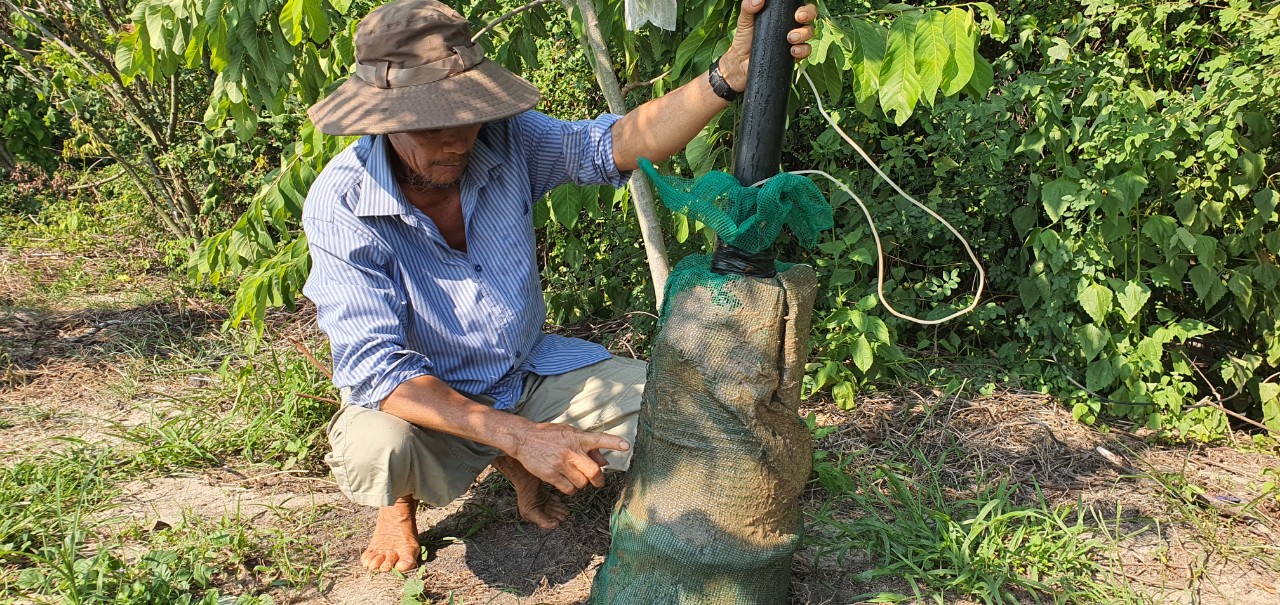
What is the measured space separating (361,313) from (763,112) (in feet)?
3.38

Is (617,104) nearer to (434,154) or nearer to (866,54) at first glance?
(434,154)

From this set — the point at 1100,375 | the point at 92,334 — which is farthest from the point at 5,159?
the point at 1100,375

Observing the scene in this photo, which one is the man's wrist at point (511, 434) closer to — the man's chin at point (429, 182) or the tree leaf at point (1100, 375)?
the man's chin at point (429, 182)

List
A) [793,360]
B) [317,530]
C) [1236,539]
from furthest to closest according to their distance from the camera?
1. [317,530]
2. [1236,539]
3. [793,360]

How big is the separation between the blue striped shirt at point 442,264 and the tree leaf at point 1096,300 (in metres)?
1.63

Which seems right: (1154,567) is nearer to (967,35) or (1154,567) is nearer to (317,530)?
(967,35)

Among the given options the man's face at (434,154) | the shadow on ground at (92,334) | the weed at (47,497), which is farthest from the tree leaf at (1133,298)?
the shadow on ground at (92,334)

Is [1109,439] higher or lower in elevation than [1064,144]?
lower

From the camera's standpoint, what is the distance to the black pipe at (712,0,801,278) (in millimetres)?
1865

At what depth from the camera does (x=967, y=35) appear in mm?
2010

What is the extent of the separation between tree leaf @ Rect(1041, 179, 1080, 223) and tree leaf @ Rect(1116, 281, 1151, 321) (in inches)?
12.9

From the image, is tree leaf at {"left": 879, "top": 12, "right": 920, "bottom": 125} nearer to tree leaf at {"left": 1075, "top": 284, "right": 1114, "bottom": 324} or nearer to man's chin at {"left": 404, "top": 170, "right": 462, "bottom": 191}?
man's chin at {"left": 404, "top": 170, "right": 462, "bottom": 191}

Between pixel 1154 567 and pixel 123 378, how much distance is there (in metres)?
3.76

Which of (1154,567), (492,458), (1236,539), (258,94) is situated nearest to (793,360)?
(492,458)
